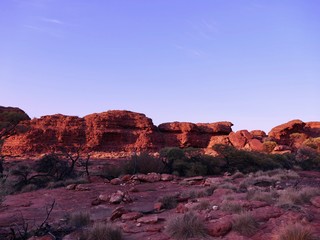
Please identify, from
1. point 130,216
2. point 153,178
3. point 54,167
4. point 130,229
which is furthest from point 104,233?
point 54,167

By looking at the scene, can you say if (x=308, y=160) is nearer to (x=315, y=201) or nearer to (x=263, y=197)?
(x=315, y=201)

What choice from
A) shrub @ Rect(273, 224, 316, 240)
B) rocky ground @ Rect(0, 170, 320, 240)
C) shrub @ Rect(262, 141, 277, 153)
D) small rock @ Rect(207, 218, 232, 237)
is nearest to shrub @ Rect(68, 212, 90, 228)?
rocky ground @ Rect(0, 170, 320, 240)

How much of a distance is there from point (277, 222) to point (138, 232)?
2.69 meters

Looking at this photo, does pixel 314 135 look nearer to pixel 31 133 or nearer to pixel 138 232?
pixel 31 133

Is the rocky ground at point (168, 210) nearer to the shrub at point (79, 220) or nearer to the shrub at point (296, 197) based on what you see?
the shrub at point (296, 197)

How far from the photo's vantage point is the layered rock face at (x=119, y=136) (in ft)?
131

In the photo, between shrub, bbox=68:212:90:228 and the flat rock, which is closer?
the flat rock

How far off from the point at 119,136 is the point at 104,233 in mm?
36600

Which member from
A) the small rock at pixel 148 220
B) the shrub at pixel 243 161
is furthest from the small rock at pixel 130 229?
the shrub at pixel 243 161

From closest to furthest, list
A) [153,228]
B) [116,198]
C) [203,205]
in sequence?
[153,228], [203,205], [116,198]

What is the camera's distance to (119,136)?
42.8 meters

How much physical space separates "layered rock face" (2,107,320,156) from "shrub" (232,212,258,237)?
31222 mm

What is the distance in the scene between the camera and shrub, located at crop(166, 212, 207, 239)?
6420 millimetres

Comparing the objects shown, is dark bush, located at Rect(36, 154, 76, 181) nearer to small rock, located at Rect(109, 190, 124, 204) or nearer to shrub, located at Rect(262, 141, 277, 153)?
small rock, located at Rect(109, 190, 124, 204)
